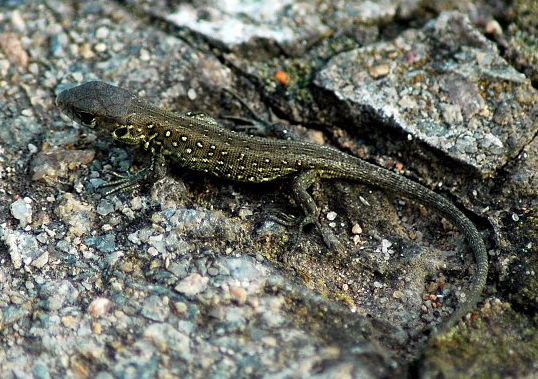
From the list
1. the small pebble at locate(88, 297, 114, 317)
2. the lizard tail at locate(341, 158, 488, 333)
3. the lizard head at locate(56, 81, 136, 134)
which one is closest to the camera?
the small pebble at locate(88, 297, 114, 317)

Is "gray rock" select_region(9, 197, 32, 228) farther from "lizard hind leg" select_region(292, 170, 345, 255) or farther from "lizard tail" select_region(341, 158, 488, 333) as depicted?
"lizard tail" select_region(341, 158, 488, 333)

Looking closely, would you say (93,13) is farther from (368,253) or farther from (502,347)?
(502,347)

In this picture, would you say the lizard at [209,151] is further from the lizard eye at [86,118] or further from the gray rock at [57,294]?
the gray rock at [57,294]

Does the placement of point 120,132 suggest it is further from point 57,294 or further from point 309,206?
point 309,206

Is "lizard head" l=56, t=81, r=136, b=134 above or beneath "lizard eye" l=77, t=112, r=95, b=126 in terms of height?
above

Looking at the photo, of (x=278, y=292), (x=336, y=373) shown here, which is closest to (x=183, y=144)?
(x=278, y=292)

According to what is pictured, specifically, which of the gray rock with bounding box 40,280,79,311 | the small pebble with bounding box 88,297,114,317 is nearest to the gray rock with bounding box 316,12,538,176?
the small pebble with bounding box 88,297,114,317

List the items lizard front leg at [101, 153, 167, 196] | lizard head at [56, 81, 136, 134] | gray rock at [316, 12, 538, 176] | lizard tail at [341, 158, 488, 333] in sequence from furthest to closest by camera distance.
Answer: gray rock at [316, 12, 538, 176], lizard head at [56, 81, 136, 134], lizard front leg at [101, 153, 167, 196], lizard tail at [341, 158, 488, 333]

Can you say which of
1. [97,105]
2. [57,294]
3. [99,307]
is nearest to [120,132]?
[97,105]

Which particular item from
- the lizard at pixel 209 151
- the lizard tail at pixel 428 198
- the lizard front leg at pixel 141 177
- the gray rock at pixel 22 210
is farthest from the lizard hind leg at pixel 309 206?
the gray rock at pixel 22 210
